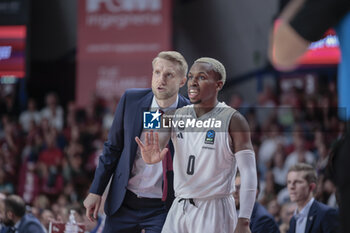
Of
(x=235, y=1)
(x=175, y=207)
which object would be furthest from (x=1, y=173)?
(x=175, y=207)

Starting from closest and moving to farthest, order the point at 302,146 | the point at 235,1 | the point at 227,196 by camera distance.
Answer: the point at 227,196
the point at 302,146
the point at 235,1

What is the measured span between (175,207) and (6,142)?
28.2 ft

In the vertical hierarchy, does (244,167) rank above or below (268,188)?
above

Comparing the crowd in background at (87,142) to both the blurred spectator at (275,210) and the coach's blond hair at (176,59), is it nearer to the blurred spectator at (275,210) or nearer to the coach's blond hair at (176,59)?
the blurred spectator at (275,210)

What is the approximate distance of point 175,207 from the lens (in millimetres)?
3311

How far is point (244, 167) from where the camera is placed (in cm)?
316

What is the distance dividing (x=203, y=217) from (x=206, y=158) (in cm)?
31

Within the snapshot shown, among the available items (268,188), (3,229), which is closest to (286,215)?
(268,188)

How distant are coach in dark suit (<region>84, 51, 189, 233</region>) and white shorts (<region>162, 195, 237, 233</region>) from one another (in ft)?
1.50

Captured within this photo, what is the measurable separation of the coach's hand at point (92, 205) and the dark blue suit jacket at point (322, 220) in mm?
1579

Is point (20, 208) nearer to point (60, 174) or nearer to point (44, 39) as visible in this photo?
point (60, 174)

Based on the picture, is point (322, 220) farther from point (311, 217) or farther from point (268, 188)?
point (268, 188)

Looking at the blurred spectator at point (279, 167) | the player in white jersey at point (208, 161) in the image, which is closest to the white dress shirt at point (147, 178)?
the player in white jersey at point (208, 161)

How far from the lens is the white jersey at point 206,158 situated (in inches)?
126
